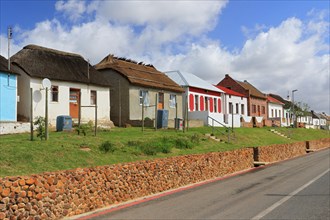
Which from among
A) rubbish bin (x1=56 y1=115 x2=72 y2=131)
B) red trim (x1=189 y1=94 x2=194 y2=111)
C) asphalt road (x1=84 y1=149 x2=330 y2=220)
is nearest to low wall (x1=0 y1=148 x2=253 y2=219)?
asphalt road (x1=84 y1=149 x2=330 y2=220)

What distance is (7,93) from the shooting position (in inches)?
904

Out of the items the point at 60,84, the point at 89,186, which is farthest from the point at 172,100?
the point at 89,186

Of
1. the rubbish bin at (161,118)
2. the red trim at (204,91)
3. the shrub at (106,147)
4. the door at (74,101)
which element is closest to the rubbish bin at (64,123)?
the door at (74,101)

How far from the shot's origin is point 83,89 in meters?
27.9

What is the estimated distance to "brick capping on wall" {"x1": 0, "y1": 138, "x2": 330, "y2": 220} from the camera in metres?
9.27

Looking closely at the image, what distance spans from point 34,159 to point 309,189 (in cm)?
1014

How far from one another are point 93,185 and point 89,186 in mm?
186

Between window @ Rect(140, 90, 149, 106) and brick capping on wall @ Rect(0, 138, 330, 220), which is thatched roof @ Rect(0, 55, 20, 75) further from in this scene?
brick capping on wall @ Rect(0, 138, 330, 220)

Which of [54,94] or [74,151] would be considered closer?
[74,151]

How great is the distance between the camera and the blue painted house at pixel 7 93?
22.6 metres

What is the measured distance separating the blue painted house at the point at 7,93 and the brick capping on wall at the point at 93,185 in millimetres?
11670

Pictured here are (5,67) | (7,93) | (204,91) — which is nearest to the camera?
(7,93)

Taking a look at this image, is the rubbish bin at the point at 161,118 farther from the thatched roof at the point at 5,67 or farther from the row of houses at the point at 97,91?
the thatched roof at the point at 5,67

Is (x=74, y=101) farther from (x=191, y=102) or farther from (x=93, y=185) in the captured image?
(x=191, y=102)
